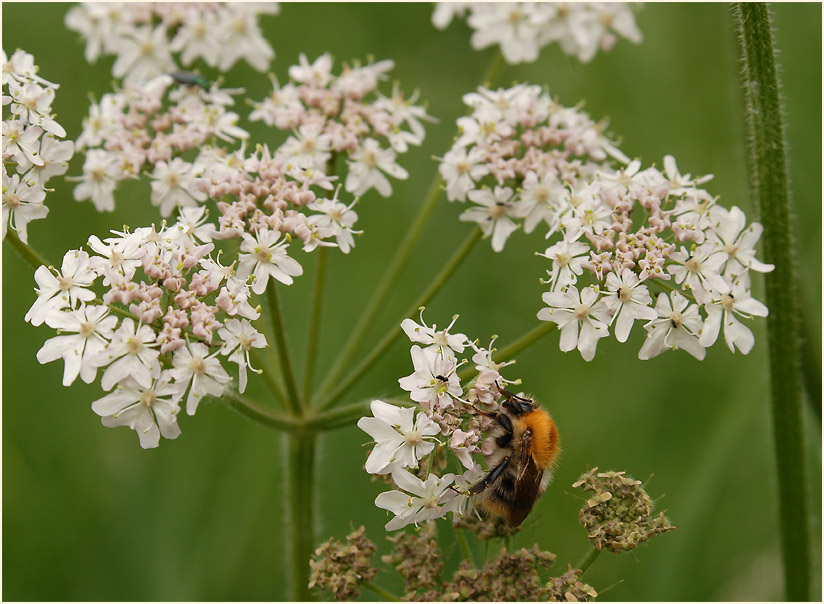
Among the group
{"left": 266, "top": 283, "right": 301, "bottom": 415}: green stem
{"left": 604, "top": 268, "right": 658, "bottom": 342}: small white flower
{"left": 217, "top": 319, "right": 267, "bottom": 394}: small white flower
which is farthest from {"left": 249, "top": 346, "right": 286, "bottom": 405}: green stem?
{"left": 604, "top": 268, "right": 658, "bottom": 342}: small white flower

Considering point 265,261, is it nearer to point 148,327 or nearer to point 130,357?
point 148,327

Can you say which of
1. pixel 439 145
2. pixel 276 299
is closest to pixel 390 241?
pixel 439 145

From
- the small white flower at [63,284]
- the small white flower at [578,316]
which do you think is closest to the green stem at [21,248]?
the small white flower at [63,284]

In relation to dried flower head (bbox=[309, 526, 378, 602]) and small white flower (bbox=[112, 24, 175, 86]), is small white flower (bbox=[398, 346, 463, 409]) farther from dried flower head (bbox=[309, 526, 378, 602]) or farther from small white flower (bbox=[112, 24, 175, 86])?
small white flower (bbox=[112, 24, 175, 86])

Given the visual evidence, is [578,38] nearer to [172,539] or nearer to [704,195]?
[704,195]

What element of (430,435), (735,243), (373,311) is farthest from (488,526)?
(735,243)

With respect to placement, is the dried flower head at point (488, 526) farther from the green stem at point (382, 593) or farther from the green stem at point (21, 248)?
the green stem at point (21, 248)
